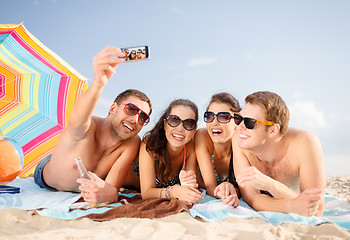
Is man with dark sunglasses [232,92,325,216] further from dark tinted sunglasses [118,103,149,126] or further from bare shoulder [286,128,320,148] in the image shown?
dark tinted sunglasses [118,103,149,126]

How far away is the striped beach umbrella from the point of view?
5680 millimetres

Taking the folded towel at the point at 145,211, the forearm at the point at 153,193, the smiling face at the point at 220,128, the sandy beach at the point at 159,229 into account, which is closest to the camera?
the sandy beach at the point at 159,229

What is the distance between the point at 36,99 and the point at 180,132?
3243 millimetres

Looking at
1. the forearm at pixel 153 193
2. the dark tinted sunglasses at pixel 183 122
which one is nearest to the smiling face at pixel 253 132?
the dark tinted sunglasses at pixel 183 122

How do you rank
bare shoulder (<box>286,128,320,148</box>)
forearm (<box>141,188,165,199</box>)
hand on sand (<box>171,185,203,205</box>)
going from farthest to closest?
forearm (<box>141,188,165,199</box>) < hand on sand (<box>171,185,203,205</box>) < bare shoulder (<box>286,128,320,148</box>)

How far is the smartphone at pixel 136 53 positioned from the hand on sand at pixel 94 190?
4.67 ft

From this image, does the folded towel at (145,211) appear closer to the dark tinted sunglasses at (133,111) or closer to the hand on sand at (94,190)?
the hand on sand at (94,190)

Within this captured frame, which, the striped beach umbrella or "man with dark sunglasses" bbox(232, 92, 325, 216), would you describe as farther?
the striped beach umbrella

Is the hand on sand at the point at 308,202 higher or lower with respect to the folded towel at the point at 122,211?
higher

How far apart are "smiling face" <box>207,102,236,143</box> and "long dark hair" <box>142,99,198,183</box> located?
0.27 m

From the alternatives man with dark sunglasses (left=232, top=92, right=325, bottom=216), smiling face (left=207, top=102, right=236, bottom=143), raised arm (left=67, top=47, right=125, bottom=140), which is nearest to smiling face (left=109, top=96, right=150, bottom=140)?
raised arm (left=67, top=47, right=125, bottom=140)

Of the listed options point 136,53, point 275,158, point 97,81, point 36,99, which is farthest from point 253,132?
point 36,99

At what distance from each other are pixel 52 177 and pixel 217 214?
2732mm

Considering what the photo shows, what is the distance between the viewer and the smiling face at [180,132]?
4238 mm
